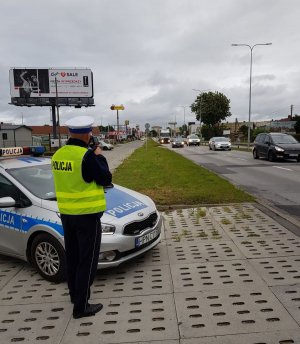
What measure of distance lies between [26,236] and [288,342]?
3.12 metres

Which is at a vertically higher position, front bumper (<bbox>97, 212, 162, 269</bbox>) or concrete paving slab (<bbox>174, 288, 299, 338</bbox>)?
front bumper (<bbox>97, 212, 162, 269</bbox>)

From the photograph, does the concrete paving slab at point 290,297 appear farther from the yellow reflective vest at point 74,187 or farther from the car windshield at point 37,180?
the car windshield at point 37,180

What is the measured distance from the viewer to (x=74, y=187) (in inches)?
131

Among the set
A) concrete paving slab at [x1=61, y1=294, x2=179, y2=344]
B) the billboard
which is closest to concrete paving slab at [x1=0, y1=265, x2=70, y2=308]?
concrete paving slab at [x1=61, y1=294, x2=179, y2=344]

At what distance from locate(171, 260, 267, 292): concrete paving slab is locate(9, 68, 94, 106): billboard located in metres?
47.0

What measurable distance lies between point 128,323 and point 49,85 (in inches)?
1947

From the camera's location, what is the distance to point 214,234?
19.7 feet

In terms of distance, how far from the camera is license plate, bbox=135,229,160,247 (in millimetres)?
4574

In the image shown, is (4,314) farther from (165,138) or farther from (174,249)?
(165,138)

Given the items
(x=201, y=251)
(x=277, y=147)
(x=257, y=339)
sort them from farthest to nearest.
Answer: (x=277, y=147) < (x=201, y=251) < (x=257, y=339)

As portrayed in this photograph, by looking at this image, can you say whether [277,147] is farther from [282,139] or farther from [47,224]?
[47,224]

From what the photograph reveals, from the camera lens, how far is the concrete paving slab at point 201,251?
4957 millimetres

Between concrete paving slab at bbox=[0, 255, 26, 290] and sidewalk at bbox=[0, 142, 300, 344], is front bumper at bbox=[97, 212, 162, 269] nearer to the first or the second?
sidewalk at bbox=[0, 142, 300, 344]

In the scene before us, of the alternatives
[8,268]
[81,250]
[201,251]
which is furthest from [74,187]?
[201,251]
